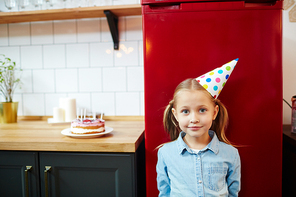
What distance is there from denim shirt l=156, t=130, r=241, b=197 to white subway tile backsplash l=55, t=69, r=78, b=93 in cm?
97

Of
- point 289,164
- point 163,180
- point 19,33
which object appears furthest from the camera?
point 19,33

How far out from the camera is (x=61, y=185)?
98cm

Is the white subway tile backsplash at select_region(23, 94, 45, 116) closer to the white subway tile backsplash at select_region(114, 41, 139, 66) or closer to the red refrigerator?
the white subway tile backsplash at select_region(114, 41, 139, 66)

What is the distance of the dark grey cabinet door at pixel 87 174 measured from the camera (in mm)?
937

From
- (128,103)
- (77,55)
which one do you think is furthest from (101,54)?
(128,103)

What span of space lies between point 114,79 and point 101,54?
0.20 metres

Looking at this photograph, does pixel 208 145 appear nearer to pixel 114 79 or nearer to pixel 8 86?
pixel 114 79

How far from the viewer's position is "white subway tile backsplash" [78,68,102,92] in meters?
1.52

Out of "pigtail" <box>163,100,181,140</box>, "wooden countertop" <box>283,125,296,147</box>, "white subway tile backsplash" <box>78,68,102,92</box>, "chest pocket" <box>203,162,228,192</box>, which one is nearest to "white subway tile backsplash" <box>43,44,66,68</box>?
"white subway tile backsplash" <box>78,68,102,92</box>

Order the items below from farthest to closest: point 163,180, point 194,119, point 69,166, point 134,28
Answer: point 134,28 → point 69,166 → point 163,180 → point 194,119

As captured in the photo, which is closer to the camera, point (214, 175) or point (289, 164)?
point (214, 175)

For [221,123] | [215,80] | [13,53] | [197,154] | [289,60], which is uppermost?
[13,53]

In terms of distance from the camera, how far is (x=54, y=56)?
1553 millimetres

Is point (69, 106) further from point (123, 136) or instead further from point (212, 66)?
point (212, 66)
